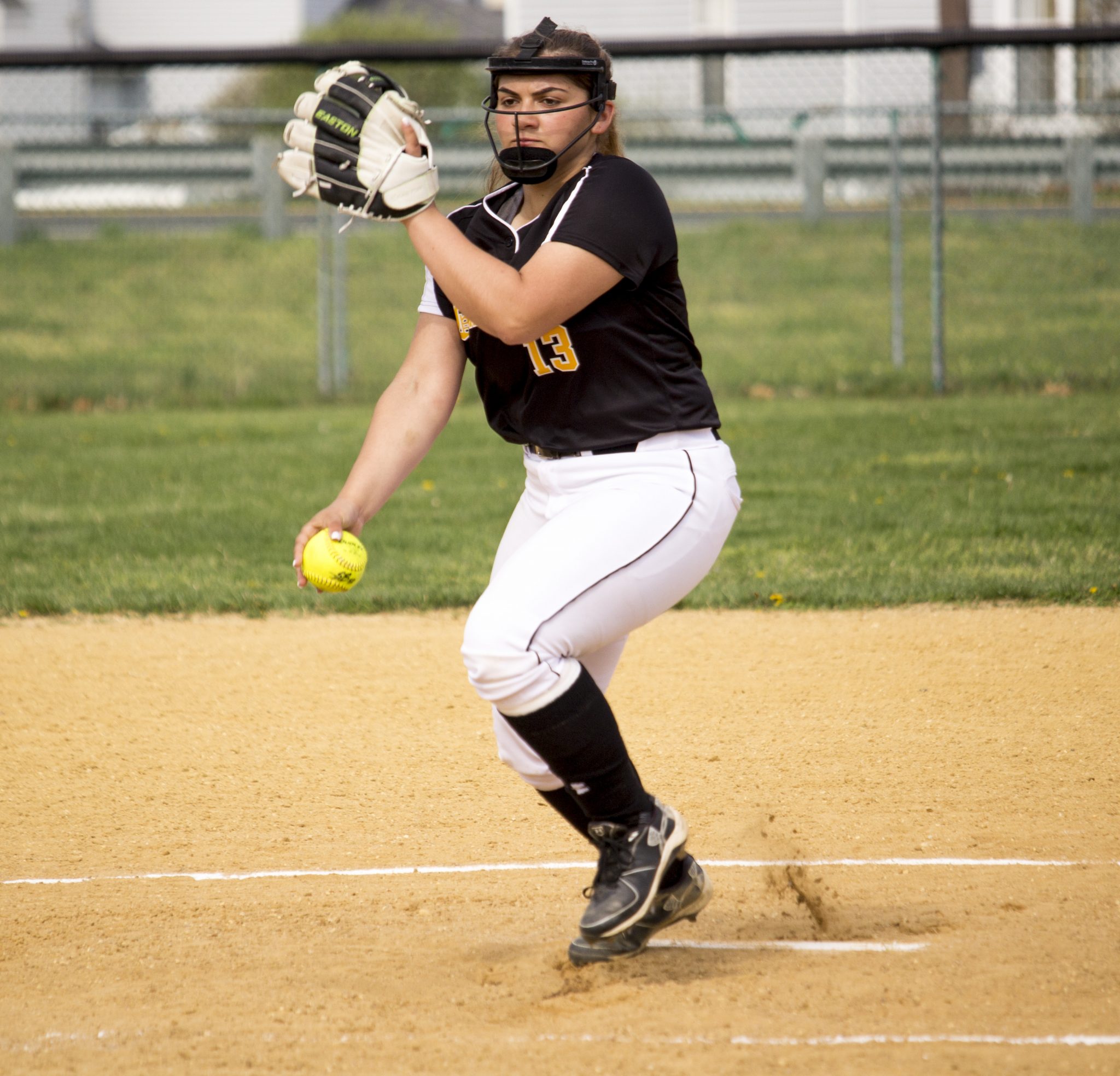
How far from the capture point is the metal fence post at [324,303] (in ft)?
38.0

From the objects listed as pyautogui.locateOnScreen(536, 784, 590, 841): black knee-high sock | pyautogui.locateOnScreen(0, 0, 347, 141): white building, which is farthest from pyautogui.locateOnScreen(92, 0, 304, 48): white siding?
pyautogui.locateOnScreen(536, 784, 590, 841): black knee-high sock

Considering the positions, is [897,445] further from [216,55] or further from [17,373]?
[17,373]

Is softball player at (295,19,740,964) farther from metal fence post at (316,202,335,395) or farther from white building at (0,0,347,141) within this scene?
white building at (0,0,347,141)

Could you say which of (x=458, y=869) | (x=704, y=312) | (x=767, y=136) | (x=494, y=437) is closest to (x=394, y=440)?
(x=458, y=869)

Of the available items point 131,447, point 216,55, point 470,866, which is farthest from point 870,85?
point 470,866

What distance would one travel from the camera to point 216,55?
11.0 meters

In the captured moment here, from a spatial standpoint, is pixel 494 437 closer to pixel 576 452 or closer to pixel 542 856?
pixel 542 856

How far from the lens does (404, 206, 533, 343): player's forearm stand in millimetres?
2717

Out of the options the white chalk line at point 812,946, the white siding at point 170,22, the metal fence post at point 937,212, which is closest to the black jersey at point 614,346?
the white chalk line at point 812,946

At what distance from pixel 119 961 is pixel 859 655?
3.31 meters

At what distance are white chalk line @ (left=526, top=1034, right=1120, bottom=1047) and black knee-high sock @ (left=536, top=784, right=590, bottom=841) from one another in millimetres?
501

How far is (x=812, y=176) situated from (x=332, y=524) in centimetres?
1378

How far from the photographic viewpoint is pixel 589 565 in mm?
2770

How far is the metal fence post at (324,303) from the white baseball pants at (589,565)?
8.71 m
